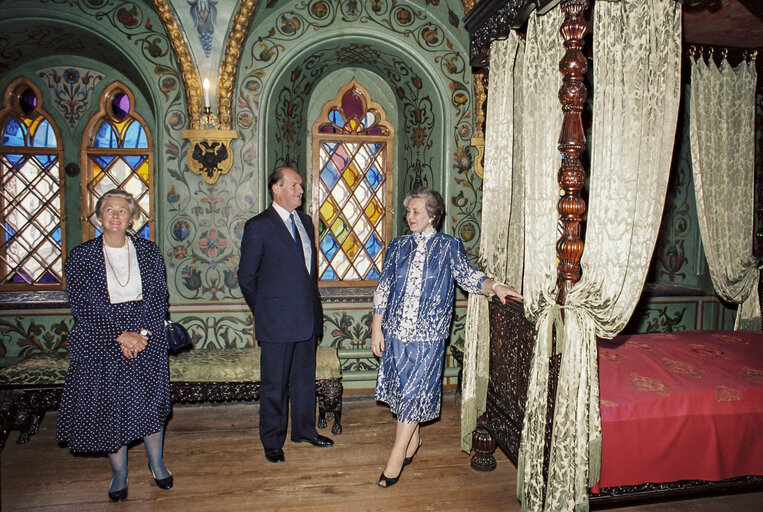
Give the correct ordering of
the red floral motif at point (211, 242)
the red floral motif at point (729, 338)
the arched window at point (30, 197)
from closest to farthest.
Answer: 1. the red floral motif at point (729, 338)
2. the red floral motif at point (211, 242)
3. the arched window at point (30, 197)

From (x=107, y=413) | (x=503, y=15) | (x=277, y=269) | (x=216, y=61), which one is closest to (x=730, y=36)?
(x=503, y=15)

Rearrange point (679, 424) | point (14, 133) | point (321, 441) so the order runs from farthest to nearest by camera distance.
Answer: point (14, 133), point (321, 441), point (679, 424)

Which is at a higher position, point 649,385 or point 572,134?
point 572,134

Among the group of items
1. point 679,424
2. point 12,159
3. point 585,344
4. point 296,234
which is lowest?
point 679,424

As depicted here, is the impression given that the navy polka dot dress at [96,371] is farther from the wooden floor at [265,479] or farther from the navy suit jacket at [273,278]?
the navy suit jacket at [273,278]

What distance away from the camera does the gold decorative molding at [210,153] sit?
357 cm

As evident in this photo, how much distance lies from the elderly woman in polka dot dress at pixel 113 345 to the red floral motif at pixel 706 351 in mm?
2982

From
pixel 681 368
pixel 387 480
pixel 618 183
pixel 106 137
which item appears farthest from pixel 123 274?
pixel 681 368

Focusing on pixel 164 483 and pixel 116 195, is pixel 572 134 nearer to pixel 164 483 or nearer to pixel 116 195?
pixel 116 195

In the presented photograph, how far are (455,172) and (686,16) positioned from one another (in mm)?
1706

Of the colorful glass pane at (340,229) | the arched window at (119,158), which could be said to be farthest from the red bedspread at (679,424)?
the arched window at (119,158)

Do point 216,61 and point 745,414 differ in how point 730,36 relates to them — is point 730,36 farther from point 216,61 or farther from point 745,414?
point 216,61

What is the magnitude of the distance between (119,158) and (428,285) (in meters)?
2.99

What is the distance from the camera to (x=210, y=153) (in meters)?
3.61
